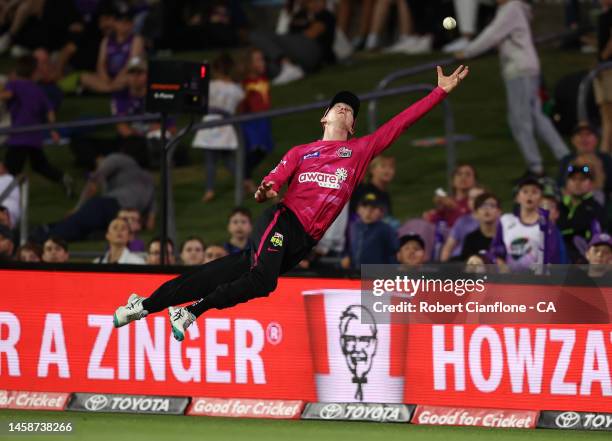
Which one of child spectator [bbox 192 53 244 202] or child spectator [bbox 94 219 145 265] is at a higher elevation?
child spectator [bbox 192 53 244 202]

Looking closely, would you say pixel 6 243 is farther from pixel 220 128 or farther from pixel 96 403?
pixel 220 128

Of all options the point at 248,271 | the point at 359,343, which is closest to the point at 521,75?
the point at 359,343

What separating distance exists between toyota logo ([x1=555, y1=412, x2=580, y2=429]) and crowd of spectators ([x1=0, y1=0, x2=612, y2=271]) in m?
1.17

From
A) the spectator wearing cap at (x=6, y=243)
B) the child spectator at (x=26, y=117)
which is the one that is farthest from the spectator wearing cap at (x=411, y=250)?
the child spectator at (x=26, y=117)

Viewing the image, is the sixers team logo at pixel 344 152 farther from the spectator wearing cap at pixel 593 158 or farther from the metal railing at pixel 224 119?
the spectator wearing cap at pixel 593 158

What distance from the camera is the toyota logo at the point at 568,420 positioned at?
10867mm

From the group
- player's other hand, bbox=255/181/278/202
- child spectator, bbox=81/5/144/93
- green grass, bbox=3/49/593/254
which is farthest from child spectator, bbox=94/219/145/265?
child spectator, bbox=81/5/144/93

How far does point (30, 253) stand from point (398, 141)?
711cm

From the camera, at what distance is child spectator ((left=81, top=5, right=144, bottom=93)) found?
19.5 m

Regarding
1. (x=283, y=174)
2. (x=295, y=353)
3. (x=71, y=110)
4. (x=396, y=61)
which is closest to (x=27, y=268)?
(x=295, y=353)

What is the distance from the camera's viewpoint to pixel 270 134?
16938mm

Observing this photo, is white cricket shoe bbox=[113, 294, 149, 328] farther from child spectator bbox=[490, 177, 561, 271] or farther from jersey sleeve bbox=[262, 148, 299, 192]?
child spectator bbox=[490, 177, 561, 271]

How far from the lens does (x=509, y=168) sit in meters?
17.3

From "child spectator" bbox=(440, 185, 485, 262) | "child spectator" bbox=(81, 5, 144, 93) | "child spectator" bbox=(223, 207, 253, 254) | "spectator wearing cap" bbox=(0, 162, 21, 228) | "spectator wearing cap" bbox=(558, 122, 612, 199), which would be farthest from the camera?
"child spectator" bbox=(81, 5, 144, 93)
